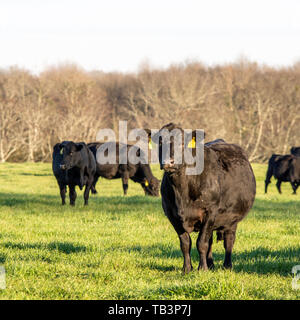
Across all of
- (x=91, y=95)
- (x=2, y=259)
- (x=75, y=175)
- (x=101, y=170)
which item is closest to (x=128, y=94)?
(x=91, y=95)

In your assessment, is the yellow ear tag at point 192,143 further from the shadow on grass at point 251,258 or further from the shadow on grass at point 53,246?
the shadow on grass at point 53,246

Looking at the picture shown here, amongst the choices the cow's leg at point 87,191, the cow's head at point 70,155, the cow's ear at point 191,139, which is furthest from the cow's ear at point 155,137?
the cow's leg at point 87,191

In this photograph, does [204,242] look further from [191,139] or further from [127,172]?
[127,172]

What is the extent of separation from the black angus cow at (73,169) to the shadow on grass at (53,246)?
20.0ft

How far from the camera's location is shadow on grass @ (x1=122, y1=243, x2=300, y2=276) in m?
7.01

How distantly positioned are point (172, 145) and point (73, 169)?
942cm

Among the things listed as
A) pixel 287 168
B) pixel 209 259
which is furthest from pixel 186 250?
pixel 287 168

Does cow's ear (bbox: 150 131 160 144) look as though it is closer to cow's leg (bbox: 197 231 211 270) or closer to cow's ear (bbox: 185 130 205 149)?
cow's ear (bbox: 185 130 205 149)

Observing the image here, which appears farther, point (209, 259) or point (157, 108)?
point (157, 108)

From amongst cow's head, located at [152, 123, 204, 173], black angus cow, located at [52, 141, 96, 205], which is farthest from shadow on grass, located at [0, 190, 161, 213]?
cow's head, located at [152, 123, 204, 173]

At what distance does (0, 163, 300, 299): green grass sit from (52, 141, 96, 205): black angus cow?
1.04 meters

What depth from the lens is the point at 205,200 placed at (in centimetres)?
671

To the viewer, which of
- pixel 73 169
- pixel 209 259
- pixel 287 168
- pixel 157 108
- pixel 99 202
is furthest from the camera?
pixel 157 108

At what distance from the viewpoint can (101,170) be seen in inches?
841
